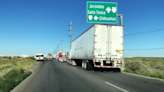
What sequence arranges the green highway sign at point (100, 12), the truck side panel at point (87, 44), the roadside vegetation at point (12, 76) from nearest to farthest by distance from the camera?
the roadside vegetation at point (12, 76) → the truck side panel at point (87, 44) → the green highway sign at point (100, 12)

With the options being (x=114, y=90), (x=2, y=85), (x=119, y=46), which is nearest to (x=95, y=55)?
(x=119, y=46)

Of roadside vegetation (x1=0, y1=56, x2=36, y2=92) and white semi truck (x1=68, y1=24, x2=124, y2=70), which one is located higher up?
white semi truck (x1=68, y1=24, x2=124, y2=70)

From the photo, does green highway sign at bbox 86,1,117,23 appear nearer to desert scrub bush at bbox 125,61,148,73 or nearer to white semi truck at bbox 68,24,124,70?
white semi truck at bbox 68,24,124,70

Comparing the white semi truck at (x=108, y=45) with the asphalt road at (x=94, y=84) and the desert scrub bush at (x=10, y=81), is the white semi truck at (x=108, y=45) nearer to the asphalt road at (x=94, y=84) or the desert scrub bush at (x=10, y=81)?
the asphalt road at (x=94, y=84)

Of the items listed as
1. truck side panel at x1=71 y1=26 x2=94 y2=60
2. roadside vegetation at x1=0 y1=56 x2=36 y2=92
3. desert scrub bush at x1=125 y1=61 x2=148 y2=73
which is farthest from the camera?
desert scrub bush at x1=125 y1=61 x2=148 y2=73

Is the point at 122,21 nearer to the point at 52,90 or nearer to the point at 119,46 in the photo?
the point at 119,46

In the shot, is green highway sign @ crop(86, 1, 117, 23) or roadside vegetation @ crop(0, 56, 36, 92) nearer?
roadside vegetation @ crop(0, 56, 36, 92)

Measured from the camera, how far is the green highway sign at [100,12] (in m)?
17.4

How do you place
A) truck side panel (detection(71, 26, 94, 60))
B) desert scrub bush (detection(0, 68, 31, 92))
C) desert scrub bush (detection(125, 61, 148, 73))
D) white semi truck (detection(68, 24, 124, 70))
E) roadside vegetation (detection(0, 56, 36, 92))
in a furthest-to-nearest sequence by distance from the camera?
desert scrub bush (detection(125, 61, 148, 73)) → truck side panel (detection(71, 26, 94, 60)) → white semi truck (detection(68, 24, 124, 70)) → roadside vegetation (detection(0, 56, 36, 92)) → desert scrub bush (detection(0, 68, 31, 92))

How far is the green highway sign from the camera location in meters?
17.4

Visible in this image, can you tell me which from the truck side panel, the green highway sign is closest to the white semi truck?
the truck side panel

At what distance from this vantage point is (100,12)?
1736cm

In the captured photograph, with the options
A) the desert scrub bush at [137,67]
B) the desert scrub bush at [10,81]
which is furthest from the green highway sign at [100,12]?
the desert scrub bush at [10,81]

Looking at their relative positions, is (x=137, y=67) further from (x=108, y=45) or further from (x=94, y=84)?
(x=94, y=84)
